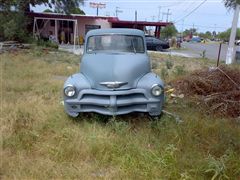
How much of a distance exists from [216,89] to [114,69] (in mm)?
3111

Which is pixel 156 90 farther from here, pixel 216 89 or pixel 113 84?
pixel 216 89

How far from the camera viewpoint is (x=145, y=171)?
3.69m

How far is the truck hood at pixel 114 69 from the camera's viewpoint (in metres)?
5.14

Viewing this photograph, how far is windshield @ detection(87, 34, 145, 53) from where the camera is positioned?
622cm

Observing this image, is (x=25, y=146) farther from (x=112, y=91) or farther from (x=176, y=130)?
(x=176, y=130)

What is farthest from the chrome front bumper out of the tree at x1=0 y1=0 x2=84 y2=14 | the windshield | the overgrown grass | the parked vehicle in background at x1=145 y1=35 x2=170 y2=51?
the parked vehicle in background at x1=145 y1=35 x2=170 y2=51

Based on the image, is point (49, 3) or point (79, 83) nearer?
point (79, 83)

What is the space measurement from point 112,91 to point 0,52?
13129 millimetres

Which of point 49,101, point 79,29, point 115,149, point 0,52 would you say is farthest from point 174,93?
point 79,29

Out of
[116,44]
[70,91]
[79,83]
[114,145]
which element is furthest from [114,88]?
[116,44]

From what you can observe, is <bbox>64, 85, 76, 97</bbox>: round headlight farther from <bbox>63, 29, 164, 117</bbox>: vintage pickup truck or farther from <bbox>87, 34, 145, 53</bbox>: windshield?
<bbox>87, 34, 145, 53</bbox>: windshield

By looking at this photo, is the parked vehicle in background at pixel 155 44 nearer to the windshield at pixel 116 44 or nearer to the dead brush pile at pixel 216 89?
the dead brush pile at pixel 216 89

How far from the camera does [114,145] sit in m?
4.30

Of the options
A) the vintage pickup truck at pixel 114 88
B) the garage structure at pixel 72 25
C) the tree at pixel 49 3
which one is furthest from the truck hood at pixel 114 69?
the garage structure at pixel 72 25
